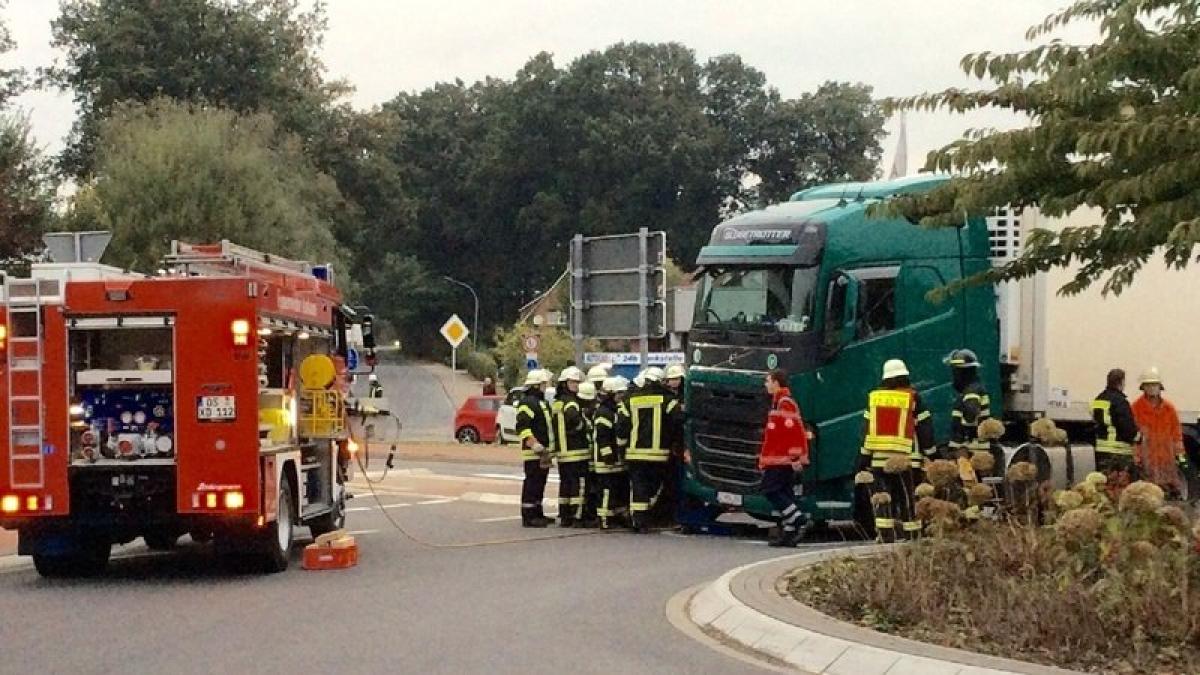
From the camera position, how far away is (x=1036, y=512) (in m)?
12.3

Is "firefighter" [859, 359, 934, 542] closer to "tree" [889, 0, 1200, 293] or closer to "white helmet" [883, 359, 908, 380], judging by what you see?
"white helmet" [883, 359, 908, 380]

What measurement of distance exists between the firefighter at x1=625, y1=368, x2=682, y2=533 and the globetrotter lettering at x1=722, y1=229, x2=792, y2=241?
6.36 ft

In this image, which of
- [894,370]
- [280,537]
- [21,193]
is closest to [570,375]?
[894,370]

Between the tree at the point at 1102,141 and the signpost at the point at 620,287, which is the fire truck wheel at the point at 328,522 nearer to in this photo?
the signpost at the point at 620,287

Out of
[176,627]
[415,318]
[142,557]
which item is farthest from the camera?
[415,318]

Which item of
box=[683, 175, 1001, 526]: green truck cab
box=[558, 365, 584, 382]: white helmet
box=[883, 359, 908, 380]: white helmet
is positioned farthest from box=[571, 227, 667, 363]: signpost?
box=[883, 359, 908, 380]: white helmet

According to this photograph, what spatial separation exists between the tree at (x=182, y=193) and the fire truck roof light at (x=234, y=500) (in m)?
30.7

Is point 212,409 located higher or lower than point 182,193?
lower

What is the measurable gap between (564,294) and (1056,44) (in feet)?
233

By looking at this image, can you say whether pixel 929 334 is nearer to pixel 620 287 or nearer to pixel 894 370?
pixel 894 370

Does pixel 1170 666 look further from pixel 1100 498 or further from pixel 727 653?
pixel 727 653

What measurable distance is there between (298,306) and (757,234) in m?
4.79

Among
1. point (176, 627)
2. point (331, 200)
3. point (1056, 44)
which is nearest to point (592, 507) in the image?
point (176, 627)

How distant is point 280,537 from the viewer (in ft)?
48.6
